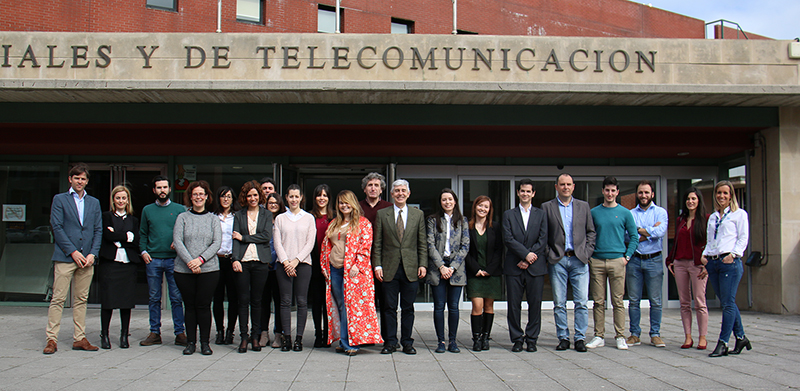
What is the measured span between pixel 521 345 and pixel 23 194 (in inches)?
323

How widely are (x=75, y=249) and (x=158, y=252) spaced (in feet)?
2.48

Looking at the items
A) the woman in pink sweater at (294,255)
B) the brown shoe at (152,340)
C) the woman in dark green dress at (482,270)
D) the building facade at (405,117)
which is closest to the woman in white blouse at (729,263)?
the woman in dark green dress at (482,270)

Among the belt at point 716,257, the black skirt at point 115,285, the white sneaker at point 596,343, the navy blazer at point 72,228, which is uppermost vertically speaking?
the navy blazer at point 72,228

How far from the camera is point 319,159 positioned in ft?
29.1

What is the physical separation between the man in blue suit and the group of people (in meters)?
0.01

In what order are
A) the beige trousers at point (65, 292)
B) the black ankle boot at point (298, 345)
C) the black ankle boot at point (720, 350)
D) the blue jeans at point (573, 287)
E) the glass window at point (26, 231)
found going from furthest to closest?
the glass window at point (26, 231)
the blue jeans at point (573, 287)
the black ankle boot at point (298, 345)
the beige trousers at point (65, 292)
the black ankle boot at point (720, 350)

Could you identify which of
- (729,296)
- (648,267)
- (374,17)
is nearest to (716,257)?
(729,296)

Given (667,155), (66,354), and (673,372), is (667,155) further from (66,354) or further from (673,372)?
(66,354)

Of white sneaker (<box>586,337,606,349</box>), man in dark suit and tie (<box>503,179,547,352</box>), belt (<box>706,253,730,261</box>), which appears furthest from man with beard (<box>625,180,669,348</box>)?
man in dark suit and tie (<box>503,179,547,352</box>)

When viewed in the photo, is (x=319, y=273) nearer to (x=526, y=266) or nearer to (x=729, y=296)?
(x=526, y=266)

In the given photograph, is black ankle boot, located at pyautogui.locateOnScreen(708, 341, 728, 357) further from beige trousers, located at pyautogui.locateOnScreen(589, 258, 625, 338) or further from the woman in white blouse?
beige trousers, located at pyautogui.locateOnScreen(589, 258, 625, 338)

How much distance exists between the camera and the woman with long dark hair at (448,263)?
18.3 ft

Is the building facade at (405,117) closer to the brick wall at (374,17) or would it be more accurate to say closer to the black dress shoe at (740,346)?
the black dress shoe at (740,346)

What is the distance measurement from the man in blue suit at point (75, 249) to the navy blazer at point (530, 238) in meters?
4.15
